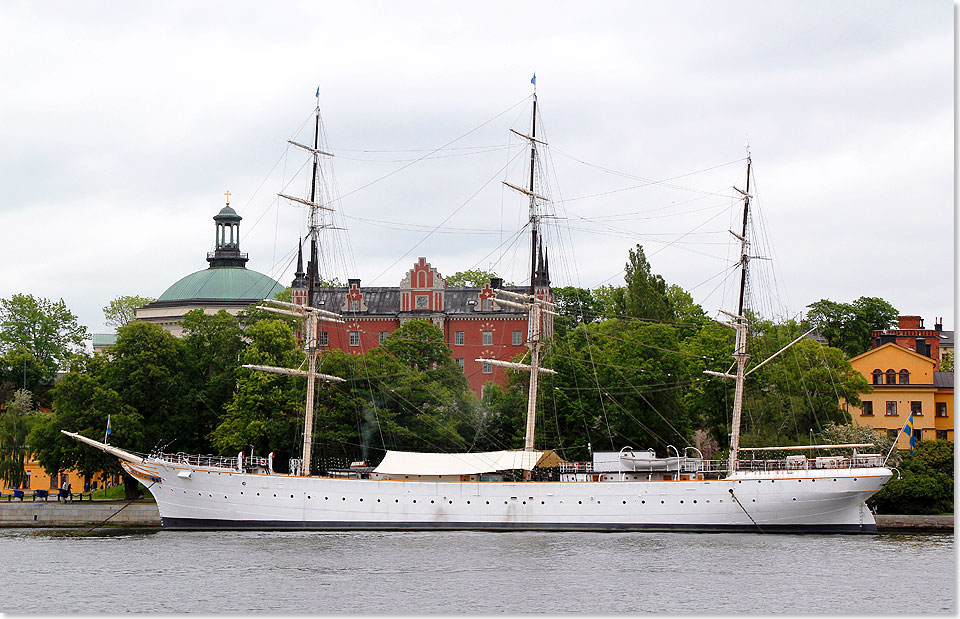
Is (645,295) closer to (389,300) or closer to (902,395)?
(902,395)

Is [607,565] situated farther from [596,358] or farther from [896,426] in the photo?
[896,426]

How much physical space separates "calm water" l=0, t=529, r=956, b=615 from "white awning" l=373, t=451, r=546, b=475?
178 inches

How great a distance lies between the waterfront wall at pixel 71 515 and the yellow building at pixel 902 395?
4229 cm

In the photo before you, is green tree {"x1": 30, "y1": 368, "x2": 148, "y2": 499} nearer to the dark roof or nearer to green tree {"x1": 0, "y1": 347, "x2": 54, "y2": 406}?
green tree {"x1": 0, "y1": 347, "x2": 54, "y2": 406}

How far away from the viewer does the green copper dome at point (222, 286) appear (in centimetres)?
11025

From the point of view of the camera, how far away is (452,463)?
6147 cm

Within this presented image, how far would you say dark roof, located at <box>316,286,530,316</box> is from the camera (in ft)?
329

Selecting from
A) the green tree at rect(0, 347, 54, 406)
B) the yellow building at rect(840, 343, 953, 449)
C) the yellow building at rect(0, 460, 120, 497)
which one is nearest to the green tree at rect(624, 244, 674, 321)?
the yellow building at rect(840, 343, 953, 449)

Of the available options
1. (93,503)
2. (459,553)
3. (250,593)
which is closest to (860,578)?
(459,553)

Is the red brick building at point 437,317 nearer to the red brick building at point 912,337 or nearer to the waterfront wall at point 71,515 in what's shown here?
the red brick building at point 912,337

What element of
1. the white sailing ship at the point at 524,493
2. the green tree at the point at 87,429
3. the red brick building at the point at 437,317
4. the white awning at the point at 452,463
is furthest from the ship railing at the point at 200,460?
the red brick building at the point at 437,317

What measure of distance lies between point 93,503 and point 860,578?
38.8 metres

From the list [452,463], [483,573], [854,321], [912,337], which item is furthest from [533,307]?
[854,321]

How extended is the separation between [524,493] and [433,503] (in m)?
4.19
